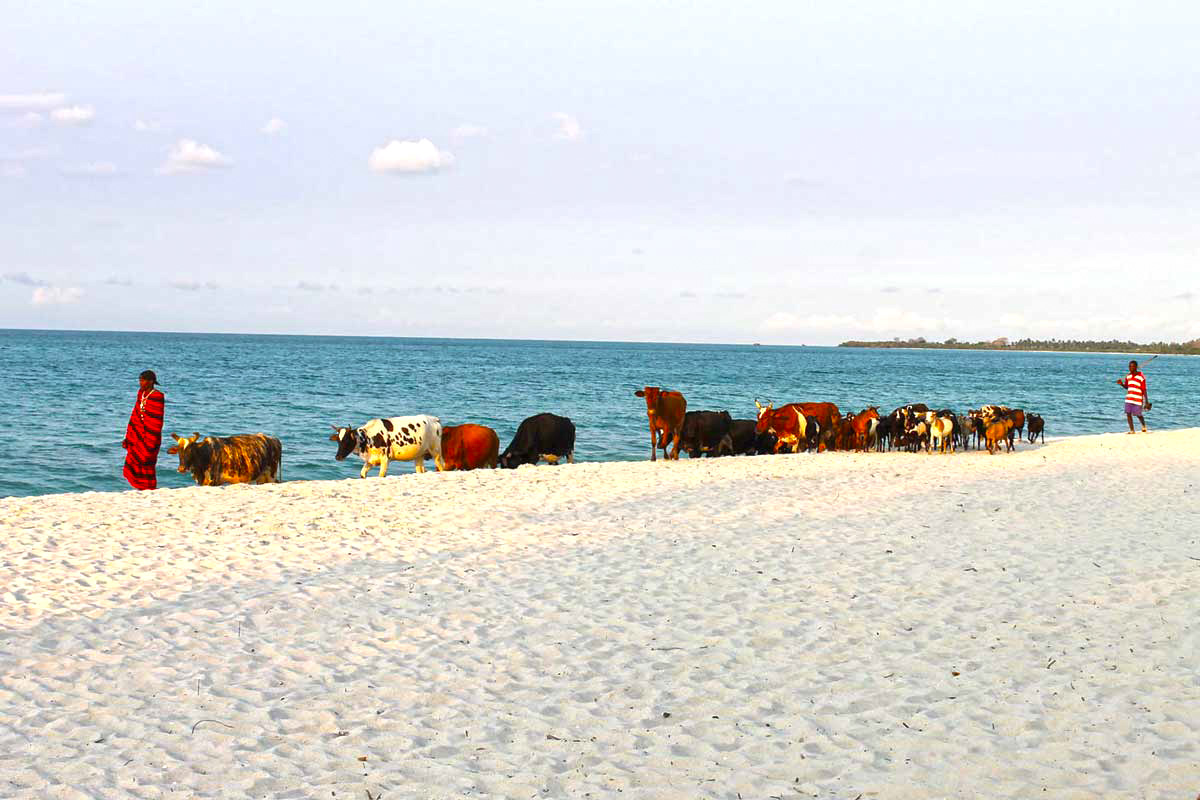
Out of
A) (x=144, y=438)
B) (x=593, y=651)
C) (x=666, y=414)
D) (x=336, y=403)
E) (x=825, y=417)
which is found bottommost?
(x=336, y=403)

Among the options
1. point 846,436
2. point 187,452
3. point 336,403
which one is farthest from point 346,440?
point 336,403

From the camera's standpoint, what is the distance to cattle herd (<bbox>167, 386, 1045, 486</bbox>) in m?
17.0

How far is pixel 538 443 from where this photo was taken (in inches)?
817

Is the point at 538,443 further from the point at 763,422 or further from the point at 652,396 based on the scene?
the point at 763,422

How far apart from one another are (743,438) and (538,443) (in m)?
5.25

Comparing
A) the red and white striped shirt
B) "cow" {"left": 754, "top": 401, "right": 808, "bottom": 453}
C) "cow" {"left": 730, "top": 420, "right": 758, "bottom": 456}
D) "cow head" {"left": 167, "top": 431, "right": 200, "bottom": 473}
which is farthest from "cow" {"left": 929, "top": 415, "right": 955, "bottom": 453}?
"cow head" {"left": 167, "top": 431, "right": 200, "bottom": 473}

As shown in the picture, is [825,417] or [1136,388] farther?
[1136,388]

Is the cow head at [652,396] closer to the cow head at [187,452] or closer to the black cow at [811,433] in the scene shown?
the black cow at [811,433]

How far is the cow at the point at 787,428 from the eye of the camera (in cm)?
2339

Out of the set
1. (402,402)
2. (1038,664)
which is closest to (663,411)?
(1038,664)

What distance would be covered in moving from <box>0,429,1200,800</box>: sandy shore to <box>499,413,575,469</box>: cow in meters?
6.21

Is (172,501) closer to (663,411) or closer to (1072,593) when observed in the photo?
(663,411)

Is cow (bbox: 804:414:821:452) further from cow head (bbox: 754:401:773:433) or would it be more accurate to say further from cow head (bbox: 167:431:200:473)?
cow head (bbox: 167:431:200:473)

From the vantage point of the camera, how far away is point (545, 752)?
6.02 m
